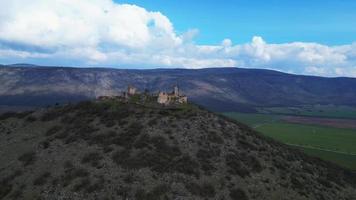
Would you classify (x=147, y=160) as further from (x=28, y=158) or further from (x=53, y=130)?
(x=53, y=130)

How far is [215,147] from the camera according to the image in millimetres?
54188

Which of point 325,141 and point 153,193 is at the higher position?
point 153,193

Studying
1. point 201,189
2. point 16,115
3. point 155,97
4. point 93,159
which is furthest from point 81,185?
point 16,115

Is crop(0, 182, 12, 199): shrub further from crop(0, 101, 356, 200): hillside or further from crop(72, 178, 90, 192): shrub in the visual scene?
crop(72, 178, 90, 192): shrub

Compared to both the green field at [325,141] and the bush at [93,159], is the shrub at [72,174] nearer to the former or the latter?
the bush at [93,159]

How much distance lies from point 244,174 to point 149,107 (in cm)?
2001

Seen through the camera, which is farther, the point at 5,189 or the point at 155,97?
the point at 155,97

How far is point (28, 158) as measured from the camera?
5216 cm

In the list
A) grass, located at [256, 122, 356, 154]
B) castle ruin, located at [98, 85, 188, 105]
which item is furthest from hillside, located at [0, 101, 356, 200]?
grass, located at [256, 122, 356, 154]

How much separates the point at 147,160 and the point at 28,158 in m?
15.0

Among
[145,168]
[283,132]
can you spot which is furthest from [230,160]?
[283,132]

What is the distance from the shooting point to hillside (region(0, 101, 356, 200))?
147 feet

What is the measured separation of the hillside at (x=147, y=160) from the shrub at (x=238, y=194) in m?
0.11

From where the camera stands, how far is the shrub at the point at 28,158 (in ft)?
168
